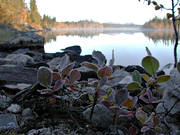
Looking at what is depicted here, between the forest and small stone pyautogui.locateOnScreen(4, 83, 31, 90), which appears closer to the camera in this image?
small stone pyautogui.locateOnScreen(4, 83, 31, 90)

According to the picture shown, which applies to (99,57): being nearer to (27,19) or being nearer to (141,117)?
(141,117)

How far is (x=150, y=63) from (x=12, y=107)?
728mm

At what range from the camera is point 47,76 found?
0.66 meters

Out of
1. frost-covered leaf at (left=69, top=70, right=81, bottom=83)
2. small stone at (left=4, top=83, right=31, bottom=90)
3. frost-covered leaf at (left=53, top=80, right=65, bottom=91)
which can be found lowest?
small stone at (left=4, top=83, right=31, bottom=90)

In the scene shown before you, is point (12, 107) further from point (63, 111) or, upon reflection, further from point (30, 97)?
point (63, 111)

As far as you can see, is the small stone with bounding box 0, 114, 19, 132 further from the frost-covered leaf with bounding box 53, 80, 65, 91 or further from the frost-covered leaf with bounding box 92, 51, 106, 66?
the frost-covered leaf with bounding box 92, 51, 106, 66

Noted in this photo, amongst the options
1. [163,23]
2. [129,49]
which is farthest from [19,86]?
[163,23]

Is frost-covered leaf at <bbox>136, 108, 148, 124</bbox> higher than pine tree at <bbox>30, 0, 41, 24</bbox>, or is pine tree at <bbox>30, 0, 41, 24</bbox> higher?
pine tree at <bbox>30, 0, 41, 24</bbox>

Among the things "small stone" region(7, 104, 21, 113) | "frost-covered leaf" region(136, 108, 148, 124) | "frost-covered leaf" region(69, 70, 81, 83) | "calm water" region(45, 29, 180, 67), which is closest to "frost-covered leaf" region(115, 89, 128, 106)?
"frost-covered leaf" region(136, 108, 148, 124)

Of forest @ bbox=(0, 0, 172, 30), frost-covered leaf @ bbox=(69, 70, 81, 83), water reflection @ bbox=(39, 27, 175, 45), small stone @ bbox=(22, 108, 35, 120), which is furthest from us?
forest @ bbox=(0, 0, 172, 30)

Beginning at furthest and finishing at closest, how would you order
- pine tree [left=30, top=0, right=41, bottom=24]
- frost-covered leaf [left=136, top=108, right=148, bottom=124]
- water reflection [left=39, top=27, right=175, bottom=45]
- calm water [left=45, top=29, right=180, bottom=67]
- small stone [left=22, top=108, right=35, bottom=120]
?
pine tree [left=30, top=0, right=41, bottom=24] < water reflection [left=39, top=27, right=175, bottom=45] < calm water [left=45, top=29, right=180, bottom=67] < small stone [left=22, top=108, right=35, bottom=120] < frost-covered leaf [left=136, top=108, right=148, bottom=124]

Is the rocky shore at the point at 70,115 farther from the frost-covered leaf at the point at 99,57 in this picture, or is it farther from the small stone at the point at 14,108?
the frost-covered leaf at the point at 99,57

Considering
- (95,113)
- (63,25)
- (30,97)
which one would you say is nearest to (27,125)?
(30,97)

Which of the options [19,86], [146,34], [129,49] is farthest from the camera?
[146,34]
